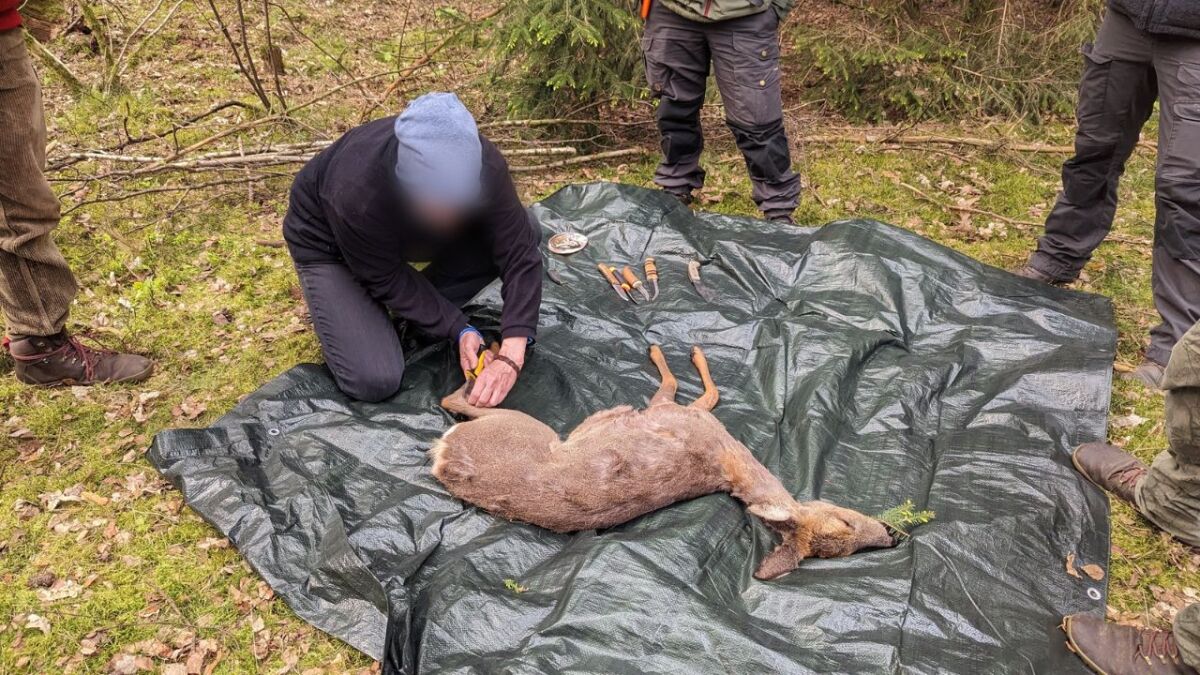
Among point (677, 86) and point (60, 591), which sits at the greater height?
point (677, 86)

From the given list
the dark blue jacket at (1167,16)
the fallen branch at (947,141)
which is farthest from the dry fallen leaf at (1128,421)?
the fallen branch at (947,141)

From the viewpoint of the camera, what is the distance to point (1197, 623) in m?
2.67

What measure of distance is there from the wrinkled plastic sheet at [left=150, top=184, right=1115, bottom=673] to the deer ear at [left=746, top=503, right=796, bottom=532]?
0.12 m

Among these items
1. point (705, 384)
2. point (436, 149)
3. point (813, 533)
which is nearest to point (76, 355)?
point (436, 149)

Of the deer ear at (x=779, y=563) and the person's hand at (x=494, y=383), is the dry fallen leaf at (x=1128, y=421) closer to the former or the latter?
the deer ear at (x=779, y=563)

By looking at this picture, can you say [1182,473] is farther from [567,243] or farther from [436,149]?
[567,243]

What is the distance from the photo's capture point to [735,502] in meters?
3.37

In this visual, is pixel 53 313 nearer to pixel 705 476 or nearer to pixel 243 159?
pixel 243 159

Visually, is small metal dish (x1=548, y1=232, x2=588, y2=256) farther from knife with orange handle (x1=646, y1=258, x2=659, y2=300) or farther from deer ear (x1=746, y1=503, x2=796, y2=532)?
deer ear (x1=746, y1=503, x2=796, y2=532)

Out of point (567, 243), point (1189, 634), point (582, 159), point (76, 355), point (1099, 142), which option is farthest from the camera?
point (582, 159)

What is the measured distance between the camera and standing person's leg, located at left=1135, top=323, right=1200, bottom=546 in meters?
2.94

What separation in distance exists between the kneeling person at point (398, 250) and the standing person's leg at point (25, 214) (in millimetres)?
1183

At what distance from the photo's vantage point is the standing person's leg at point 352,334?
3.99 meters

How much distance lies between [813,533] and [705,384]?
1.12 meters
